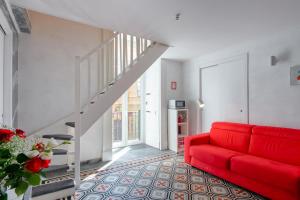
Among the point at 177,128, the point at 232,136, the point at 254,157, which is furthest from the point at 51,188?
the point at 177,128

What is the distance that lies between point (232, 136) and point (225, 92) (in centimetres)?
101

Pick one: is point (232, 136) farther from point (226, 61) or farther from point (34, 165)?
point (34, 165)

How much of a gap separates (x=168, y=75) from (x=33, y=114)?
10.3 ft

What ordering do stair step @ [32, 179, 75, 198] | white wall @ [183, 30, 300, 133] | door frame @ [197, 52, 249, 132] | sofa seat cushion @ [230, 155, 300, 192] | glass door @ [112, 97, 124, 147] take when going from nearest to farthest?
stair step @ [32, 179, 75, 198] → sofa seat cushion @ [230, 155, 300, 192] → white wall @ [183, 30, 300, 133] → door frame @ [197, 52, 249, 132] → glass door @ [112, 97, 124, 147]

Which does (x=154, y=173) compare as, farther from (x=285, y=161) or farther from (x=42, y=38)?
(x=42, y=38)

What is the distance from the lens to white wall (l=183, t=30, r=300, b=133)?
111 inches

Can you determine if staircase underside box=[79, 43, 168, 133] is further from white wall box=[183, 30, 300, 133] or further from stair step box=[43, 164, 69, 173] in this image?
white wall box=[183, 30, 300, 133]

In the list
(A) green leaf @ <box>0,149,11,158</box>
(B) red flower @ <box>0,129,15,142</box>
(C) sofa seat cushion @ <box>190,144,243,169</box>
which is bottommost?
(C) sofa seat cushion @ <box>190,144,243,169</box>

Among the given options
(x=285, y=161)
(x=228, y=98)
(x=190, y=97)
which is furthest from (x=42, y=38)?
(x=285, y=161)

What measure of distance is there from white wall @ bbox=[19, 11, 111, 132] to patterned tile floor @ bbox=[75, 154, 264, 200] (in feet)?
4.79

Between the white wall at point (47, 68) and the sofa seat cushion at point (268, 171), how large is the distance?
308cm

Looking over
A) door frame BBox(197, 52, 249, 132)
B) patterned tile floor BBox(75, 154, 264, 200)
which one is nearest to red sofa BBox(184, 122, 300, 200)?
patterned tile floor BBox(75, 154, 264, 200)

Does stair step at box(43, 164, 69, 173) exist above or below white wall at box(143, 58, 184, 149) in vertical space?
below

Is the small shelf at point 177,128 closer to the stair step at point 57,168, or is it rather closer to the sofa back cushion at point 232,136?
the sofa back cushion at point 232,136
